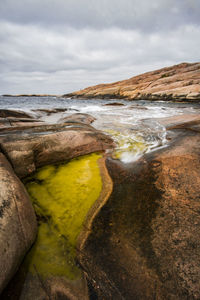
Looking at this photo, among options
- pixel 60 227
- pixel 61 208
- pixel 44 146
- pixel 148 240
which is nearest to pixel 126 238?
pixel 148 240

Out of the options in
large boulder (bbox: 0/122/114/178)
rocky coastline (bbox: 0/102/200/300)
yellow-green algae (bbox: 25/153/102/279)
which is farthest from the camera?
large boulder (bbox: 0/122/114/178)

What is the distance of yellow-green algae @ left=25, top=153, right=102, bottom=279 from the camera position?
1497mm

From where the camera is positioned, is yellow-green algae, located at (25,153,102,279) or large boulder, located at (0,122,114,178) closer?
yellow-green algae, located at (25,153,102,279)

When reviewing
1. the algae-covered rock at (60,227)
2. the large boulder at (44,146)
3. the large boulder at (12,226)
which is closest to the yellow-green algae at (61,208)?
the algae-covered rock at (60,227)

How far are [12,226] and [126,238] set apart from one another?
1206mm

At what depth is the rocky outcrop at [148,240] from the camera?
128 centimetres

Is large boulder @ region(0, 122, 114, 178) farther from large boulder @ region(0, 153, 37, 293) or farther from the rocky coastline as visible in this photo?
large boulder @ region(0, 153, 37, 293)

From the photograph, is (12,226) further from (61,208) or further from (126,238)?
(126,238)

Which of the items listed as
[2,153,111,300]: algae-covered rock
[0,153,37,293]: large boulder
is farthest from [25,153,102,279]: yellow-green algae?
[0,153,37,293]: large boulder

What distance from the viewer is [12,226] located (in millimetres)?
1489

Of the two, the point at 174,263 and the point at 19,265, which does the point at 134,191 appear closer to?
the point at 174,263

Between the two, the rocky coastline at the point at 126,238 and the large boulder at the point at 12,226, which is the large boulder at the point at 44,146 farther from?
the large boulder at the point at 12,226

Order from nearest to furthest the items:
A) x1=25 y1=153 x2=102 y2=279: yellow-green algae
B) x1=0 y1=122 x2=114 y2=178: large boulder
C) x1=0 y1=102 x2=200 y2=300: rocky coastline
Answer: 1. x1=0 y1=102 x2=200 y2=300: rocky coastline
2. x1=25 y1=153 x2=102 y2=279: yellow-green algae
3. x1=0 y1=122 x2=114 y2=178: large boulder

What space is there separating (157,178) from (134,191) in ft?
1.67
